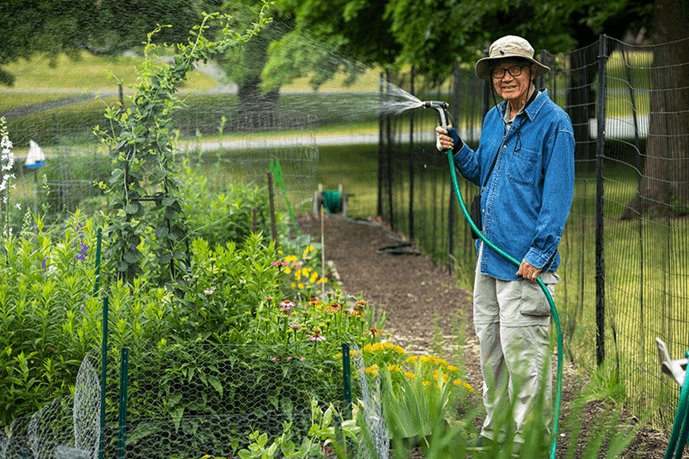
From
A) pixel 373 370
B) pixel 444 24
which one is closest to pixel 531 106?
pixel 373 370

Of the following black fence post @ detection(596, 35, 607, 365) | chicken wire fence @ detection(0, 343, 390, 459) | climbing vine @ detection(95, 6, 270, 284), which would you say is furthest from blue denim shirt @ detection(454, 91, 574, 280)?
climbing vine @ detection(95, 6, 270, 284)

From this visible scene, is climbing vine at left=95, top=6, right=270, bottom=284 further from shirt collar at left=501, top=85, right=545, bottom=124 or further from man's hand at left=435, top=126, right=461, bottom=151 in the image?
shirt collar at left=501, top=85, right=545, bottom=124

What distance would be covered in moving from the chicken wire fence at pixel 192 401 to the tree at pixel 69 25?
501 cm

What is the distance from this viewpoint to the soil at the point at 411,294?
145 inches

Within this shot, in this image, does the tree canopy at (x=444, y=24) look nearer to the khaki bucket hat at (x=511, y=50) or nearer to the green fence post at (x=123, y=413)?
the khaki bucket hat at (x=511, y=50)

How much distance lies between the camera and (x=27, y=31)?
293 inches

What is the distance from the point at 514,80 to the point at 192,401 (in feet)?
6.79

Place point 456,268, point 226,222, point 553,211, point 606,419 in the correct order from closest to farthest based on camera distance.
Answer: point 606,419, point 553,211, point 226,222, point 456,268

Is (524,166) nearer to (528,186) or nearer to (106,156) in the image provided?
(528,186)

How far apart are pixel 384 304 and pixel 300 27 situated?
819 centimetres

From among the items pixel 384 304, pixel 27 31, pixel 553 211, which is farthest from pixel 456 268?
pixel 27 31

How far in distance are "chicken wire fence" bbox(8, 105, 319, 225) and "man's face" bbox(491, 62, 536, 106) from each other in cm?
267

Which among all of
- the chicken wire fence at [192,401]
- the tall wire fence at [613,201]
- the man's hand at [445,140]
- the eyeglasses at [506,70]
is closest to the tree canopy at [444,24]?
the tall wire fence at [613,201]

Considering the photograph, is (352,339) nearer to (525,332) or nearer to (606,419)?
(525,332)
